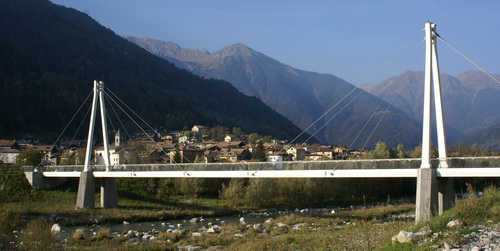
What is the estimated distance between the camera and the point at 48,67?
178 meters

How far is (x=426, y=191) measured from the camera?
25156mm

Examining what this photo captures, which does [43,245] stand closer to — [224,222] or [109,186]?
[224,222]

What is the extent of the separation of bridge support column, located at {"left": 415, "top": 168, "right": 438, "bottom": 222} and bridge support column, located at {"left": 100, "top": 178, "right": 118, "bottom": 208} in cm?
2707

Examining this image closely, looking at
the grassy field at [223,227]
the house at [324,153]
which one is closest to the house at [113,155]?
the grassy field at [223,227]

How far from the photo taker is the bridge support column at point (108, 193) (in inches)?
1747

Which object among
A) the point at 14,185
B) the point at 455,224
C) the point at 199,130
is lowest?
the point at 14,185

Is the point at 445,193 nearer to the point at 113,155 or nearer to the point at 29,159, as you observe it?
the point at 29,159

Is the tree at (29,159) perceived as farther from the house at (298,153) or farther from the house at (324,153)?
the house at (324,153)

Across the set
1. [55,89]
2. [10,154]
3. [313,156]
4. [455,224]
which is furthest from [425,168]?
[55,89]

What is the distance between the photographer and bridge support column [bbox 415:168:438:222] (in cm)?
2492

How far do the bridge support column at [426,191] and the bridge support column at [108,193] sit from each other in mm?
27075

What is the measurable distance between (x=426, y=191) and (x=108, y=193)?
2795 centimetres

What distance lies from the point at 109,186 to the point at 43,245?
28.2 m

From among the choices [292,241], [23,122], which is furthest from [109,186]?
[23,122]
